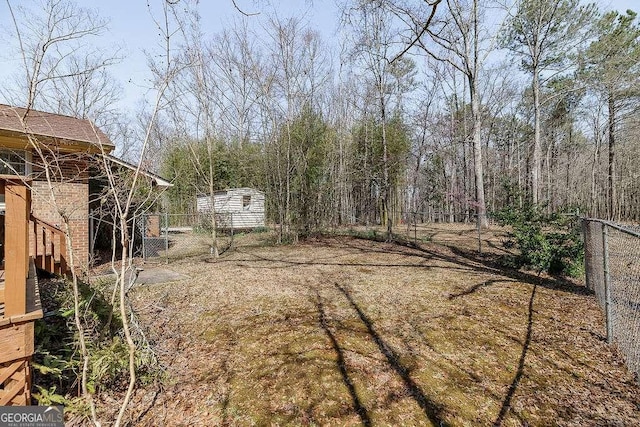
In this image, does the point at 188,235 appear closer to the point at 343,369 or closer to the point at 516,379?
the point at 343,369

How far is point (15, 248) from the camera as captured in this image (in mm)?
2295

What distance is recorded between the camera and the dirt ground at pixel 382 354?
8.59 feet

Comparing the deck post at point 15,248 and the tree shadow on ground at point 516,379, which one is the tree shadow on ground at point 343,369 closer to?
the tree shadow on ground at point 516,379

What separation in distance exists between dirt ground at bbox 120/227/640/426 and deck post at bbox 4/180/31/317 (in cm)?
132

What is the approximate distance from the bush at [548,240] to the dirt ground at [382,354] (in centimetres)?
47

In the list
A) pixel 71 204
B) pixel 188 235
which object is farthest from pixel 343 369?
pixel 188 235

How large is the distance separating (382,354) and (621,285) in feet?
11.5

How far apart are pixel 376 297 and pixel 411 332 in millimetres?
1410

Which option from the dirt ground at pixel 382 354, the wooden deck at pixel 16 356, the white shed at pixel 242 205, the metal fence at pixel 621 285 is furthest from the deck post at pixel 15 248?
the white shed at pixel 242 205

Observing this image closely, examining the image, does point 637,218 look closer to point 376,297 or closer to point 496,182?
point 496,182

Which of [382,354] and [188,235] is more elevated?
[188,235]

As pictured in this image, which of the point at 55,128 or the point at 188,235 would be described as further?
the point at 188,235

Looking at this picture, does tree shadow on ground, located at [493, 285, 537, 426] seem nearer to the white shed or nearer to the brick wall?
the brick wall

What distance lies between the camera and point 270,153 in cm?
1342
